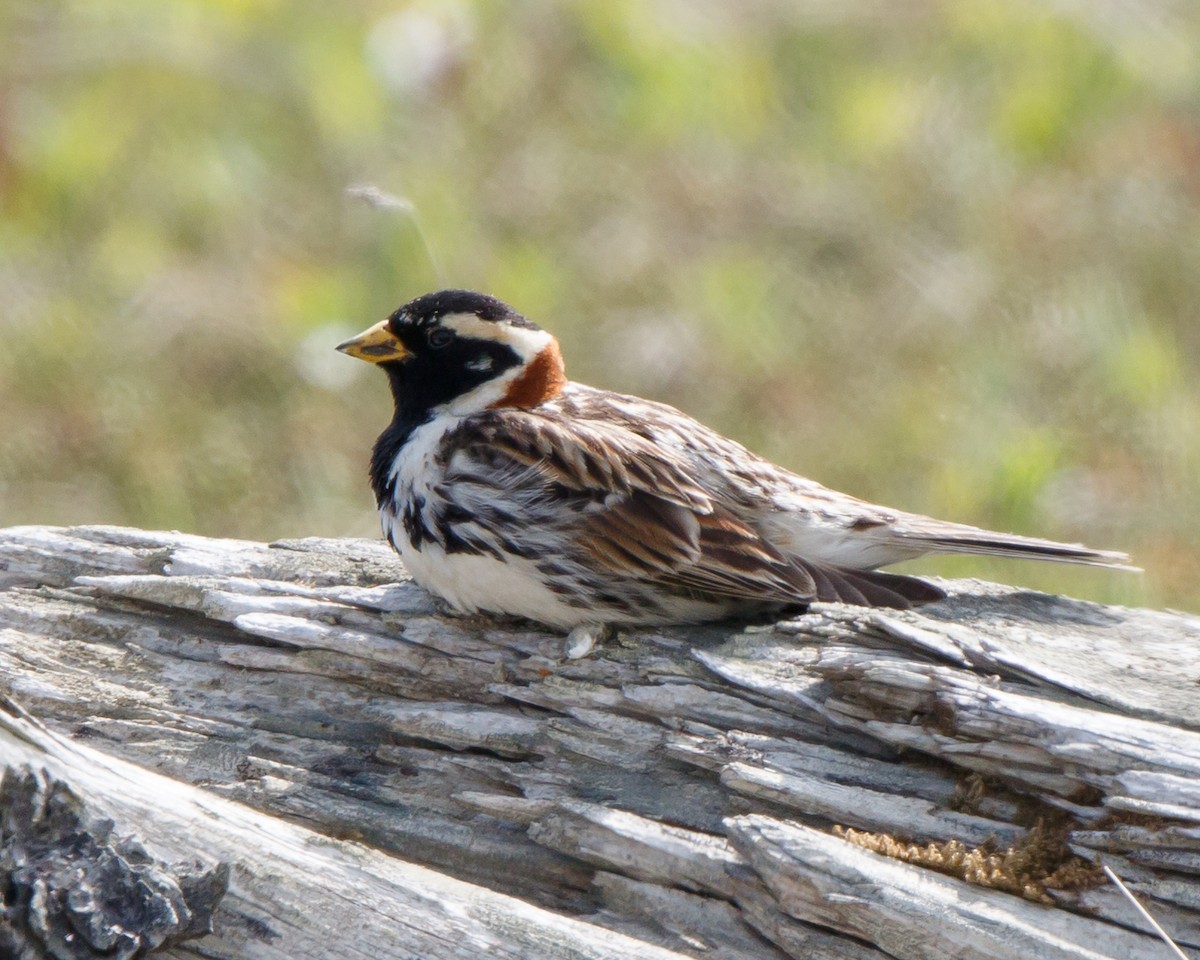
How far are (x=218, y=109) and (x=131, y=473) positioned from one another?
10.4 feet

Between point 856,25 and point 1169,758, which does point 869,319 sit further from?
point 1169,758

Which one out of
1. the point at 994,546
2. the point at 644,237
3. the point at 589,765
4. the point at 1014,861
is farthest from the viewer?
the point at 644,237

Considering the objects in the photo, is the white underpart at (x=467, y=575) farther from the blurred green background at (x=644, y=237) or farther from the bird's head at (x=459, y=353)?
the blurred green background at (x=644, y=237)

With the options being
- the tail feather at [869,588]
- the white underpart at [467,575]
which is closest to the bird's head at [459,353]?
the white underpart at [467,575]

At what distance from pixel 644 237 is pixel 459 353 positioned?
15.1ft

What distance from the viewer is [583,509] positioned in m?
4.89

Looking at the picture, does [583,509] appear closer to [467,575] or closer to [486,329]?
[467,575]

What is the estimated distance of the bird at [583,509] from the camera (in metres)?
4.81

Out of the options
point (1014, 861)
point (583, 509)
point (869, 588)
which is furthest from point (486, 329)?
point (1014, 861)

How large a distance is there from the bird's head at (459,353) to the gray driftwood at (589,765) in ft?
2.00

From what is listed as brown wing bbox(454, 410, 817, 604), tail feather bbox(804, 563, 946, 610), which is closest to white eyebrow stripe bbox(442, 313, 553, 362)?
brown wing bbox(454, 410, 817, 604)

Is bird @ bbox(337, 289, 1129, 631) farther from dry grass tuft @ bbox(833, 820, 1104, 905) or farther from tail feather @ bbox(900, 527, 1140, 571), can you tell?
dry grass tuft @ bbox(833, 820, 1104, 905)

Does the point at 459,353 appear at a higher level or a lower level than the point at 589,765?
higher

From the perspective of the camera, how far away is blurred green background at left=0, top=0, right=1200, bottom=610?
802 cm
